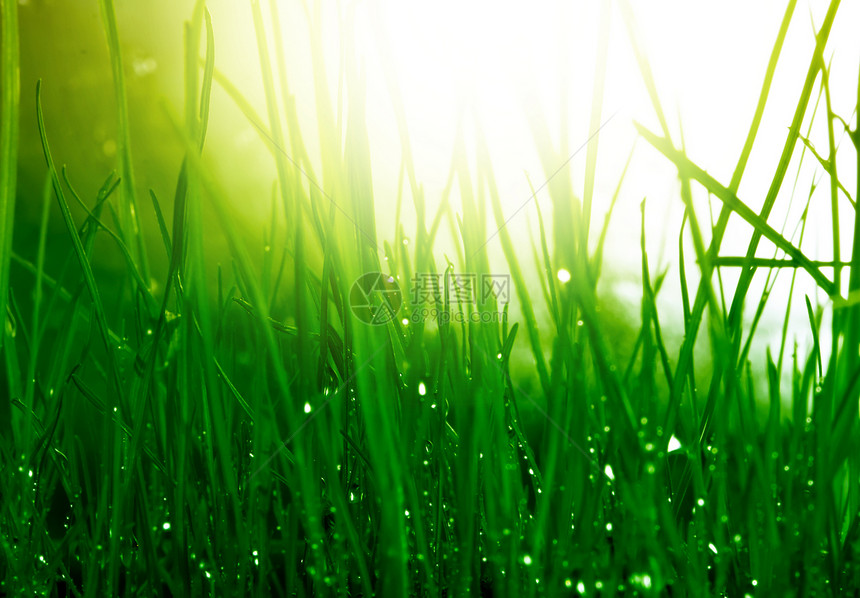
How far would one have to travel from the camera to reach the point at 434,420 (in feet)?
1.14

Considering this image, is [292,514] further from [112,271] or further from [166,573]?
[112,271]

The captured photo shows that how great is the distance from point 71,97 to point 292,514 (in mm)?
579

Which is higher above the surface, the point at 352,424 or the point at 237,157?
the point at 237,157

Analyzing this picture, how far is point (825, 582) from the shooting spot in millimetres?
287

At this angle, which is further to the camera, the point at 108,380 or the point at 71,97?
the point at 71,97

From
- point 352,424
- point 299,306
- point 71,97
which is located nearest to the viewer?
point 299,306

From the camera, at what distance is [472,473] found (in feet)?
0.97

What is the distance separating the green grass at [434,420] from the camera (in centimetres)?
26

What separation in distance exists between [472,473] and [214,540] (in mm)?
171

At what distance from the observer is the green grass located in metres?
0.26

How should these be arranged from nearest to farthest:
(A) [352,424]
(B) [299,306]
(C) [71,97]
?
(B) [299,306]
(A) [352,424]
(C) [71,97]

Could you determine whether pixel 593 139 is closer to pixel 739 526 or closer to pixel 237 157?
pixel 739 526

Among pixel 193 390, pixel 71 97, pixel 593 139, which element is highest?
pixel 71 97

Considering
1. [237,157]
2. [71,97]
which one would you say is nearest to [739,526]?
[237,157]
